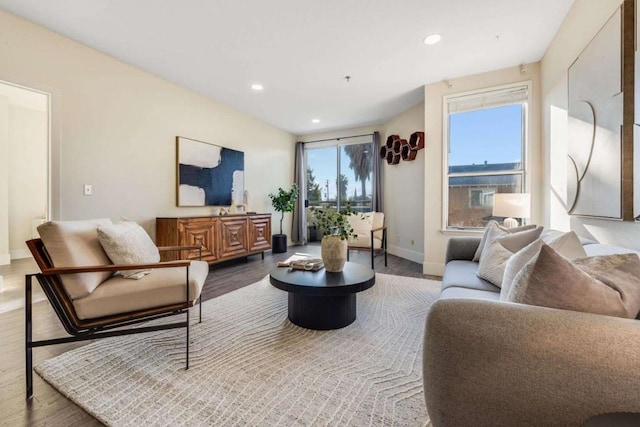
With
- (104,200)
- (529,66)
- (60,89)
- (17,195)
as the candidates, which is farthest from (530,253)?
(17,195)

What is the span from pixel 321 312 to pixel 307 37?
2.63 m

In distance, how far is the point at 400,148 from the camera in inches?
200

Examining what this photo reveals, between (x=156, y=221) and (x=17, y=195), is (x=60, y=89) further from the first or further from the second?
(x=17, y=195)

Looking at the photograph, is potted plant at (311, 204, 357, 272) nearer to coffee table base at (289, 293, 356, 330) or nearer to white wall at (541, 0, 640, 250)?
coffee table base at (289, 293, 356, 330)

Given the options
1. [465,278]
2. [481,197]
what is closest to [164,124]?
[465,278]

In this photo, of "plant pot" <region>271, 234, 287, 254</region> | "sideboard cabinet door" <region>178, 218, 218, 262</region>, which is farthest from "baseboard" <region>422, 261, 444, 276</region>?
"sideboard cabinet door" <region>178, 218, 218, 262</region>

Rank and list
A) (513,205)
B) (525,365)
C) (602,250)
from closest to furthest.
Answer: (525,365), (602,250), (513,205)

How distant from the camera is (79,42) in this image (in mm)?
2924

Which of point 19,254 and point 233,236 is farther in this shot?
point 19,254

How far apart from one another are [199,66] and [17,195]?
4.40m

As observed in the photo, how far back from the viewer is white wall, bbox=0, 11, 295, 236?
8.75ft

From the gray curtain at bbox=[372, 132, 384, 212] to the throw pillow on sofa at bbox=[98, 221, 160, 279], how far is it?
4436mm

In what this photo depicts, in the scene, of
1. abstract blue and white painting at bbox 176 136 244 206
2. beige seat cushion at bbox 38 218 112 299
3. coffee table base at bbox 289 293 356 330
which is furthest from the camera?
abstract blue and white painting at bbox 176 136 244 206

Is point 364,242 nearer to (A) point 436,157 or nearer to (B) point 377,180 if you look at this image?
(A) point 436,157
